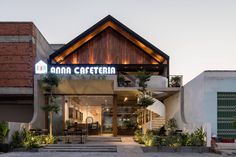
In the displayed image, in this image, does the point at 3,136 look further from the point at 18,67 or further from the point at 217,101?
the point at 217,101

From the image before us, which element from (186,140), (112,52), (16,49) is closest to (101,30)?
(112,52)

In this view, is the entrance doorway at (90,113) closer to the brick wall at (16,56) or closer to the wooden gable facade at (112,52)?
the brick wall at (16,56)

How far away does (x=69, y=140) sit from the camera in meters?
23.9

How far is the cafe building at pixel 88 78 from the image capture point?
28.7m

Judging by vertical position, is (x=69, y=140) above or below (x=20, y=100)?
below

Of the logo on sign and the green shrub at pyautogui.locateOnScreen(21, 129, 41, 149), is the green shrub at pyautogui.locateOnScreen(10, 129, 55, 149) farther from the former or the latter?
the logo on sign

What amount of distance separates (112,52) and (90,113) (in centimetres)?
618

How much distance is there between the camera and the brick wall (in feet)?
95.1

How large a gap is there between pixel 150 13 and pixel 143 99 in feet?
19.7

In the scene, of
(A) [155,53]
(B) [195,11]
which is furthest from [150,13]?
(A) [155,53]

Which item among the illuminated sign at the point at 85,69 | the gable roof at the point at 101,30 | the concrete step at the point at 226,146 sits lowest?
the concrete step at the point at 226,146

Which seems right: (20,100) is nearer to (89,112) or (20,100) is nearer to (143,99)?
(89,112)

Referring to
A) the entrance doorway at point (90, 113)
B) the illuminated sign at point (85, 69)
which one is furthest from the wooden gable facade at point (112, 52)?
the illuminated sign at point (85, 69)

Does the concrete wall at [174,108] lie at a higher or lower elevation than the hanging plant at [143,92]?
lower
